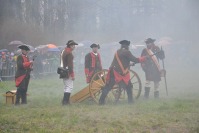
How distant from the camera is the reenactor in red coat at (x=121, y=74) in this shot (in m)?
7.50

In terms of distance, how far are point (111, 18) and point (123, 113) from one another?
2290 cm

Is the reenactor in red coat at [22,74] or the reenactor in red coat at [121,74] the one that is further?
the reenactor in red coat at [22,74]

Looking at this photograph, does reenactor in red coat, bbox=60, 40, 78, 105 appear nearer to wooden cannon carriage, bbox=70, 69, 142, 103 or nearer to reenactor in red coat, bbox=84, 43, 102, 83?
wooden cannon carriage, bbox=70, 69, 142, 103

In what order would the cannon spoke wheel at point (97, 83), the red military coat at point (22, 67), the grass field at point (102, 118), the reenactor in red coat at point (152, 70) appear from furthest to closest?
the reenactor in red coat at point (152, 70), the red military coat at point (22, 67), the cannon spoke wheel at point (97, 83), the grass field at point (102, 118)

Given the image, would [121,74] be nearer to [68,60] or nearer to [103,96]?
[103,96]

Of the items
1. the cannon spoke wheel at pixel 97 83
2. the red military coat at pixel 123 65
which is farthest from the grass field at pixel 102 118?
the red military coat at pixel 123 65

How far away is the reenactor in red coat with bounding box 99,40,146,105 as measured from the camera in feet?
24.6

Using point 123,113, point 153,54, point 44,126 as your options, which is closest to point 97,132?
point 44,126

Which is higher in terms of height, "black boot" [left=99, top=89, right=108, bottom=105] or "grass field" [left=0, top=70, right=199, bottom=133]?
"black boot" [left=99, top=89, right=108, bottom=105]

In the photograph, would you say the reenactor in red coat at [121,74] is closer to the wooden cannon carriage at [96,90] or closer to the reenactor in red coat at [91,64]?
the wooden cannon carriage at [96,90]

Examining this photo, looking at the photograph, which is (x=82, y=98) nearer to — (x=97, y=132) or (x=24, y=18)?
(x=97, y=132)

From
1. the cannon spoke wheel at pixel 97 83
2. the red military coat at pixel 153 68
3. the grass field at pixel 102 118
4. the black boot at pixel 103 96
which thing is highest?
the red military coat at pixel 153 68

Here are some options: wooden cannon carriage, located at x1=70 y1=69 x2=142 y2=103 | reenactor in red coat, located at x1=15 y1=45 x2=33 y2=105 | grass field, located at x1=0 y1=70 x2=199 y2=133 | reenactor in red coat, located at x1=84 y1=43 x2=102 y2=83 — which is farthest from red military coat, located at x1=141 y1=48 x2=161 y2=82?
reenactor in red coat, located at x1=15 y1=45 x2=33 y2=105

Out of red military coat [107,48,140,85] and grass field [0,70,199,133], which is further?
red military coat [107,48,140,85]
